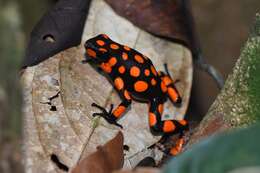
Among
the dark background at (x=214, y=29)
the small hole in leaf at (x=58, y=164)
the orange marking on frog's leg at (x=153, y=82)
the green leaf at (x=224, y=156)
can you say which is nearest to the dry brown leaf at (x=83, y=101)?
the small hole in leaf at (x=58, y=164)

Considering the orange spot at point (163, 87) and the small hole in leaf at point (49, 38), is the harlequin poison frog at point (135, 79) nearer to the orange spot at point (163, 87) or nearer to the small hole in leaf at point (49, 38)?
the orange spot at point (163, 87)

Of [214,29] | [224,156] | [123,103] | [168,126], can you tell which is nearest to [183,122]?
[168,126]

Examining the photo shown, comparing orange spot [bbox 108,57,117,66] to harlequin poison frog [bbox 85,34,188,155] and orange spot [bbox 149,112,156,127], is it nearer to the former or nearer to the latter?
harlequin poison frog [bbox 85,34,188,155]

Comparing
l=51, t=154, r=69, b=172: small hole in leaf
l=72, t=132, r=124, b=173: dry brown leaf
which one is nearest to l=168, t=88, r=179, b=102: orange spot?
l=72, t=132, r=124, b=173: dry brown leaf

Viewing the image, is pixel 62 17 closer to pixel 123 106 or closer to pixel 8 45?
pixel 123 106

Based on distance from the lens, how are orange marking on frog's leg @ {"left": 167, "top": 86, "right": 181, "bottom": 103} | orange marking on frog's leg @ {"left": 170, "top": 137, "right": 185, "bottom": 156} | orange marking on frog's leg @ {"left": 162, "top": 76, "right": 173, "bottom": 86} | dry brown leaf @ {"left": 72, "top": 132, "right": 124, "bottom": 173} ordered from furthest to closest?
orange marking on frog's leg @ {"left": 162, "top": 76, "right": 173, "bottom": 86} → orange marking on frog's leg @ {"left": 167, "top": 86, "right": 181, "bottom": 103} → orange marking on frog's leg @ {"left": 170, "top": 137, "right": 185, "bottom": 156} → dry brown leaf @ {"left": 72, "top": 132, "right": 124, "bottom": 173}

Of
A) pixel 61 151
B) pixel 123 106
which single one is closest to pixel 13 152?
pixel 61 151
